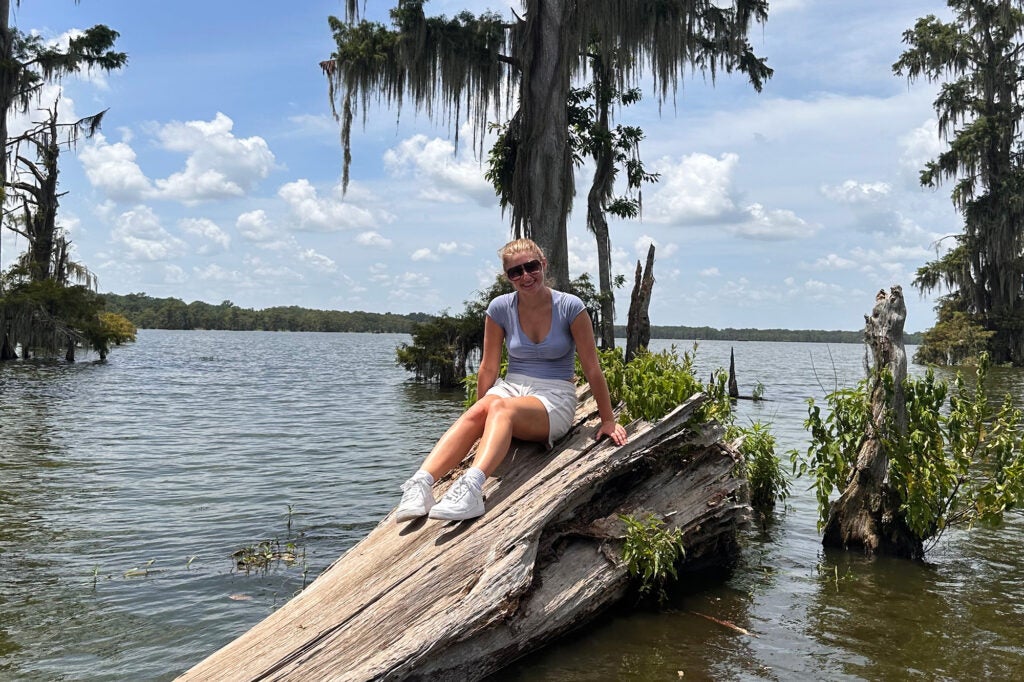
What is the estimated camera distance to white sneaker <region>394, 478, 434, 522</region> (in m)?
5.09

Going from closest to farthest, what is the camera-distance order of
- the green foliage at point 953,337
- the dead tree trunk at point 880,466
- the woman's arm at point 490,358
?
1. the woman's arm at point 490,358
2. the dead tree trunk at point 880,466
3. the green foliage at point 953,337

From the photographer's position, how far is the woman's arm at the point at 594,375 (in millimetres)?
5430

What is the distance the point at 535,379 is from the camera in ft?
18.5

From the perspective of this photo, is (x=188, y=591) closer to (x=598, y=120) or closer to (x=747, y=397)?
(x=598, y=120)

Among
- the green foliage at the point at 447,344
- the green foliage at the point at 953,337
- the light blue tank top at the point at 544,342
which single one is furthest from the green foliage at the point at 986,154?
the light blue tank top at the point at 544,342

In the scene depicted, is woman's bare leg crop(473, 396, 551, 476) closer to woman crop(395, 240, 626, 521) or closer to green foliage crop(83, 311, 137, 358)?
woman crop(395, 240, 626, 521)

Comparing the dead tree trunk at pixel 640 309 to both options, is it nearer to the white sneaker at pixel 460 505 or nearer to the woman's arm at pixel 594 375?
the woman's arm at pixel 594 375

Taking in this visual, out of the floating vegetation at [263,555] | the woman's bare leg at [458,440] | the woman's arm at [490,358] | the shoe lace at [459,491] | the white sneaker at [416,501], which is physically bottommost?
the floating vegetation at [263,555]

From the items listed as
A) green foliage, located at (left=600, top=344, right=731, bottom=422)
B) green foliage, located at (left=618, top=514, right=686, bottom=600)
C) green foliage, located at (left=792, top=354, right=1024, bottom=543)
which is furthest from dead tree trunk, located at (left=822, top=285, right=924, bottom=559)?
green foliage, located at (left=618, top=514, right=686, bottom=600)

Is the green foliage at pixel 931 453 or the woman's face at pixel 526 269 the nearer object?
the woman's face at pixel 526 269

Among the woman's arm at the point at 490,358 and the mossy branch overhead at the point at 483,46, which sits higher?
the mossy branch overhead at the point at 483,46

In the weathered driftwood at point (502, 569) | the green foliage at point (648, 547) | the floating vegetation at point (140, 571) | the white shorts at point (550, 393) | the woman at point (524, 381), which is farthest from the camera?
the floating vegetation at point (140, 571)

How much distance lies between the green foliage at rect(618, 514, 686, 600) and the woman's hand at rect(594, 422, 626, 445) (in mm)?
530

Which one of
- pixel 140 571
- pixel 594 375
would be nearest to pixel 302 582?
pixel 140 571
